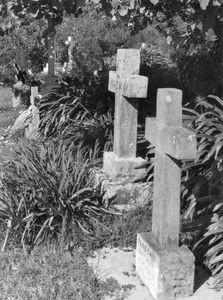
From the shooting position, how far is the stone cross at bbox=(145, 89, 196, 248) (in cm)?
321

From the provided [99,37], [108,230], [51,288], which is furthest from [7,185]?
[99,37]

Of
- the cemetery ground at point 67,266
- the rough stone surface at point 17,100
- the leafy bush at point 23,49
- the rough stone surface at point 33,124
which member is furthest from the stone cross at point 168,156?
the leafy bush at point 23,49

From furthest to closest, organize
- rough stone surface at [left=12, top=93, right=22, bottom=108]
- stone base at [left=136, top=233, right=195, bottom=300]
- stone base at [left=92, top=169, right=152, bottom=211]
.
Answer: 1. rough stone surface at [left=12, top=93, right=22, bottom=108]
2. stone base at [left=92, top=169, right=152, bottom=211]
3. stone base at [left=136, top=233, right=195, bottom=300]

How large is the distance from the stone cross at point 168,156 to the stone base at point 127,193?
1454 millimetres

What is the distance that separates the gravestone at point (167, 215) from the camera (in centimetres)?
330

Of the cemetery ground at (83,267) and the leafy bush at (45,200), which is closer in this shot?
the cemetery ground at (83,267)

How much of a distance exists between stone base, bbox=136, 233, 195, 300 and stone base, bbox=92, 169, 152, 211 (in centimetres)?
146

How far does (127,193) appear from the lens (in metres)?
5.09

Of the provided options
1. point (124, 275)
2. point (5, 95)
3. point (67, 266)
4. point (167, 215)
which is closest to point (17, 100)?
point (5, 95)

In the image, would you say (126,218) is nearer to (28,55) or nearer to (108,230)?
(108,230)

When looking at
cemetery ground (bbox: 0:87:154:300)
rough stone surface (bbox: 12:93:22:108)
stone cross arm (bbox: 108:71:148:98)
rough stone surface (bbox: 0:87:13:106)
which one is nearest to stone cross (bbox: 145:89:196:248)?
cemetery ground (bbox: 0:87:154:300)

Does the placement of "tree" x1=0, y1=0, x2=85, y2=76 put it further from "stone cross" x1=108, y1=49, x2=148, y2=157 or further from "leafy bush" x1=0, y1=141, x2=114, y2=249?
"leafy bush" x1=0, y1=141, x2=114, y2=249

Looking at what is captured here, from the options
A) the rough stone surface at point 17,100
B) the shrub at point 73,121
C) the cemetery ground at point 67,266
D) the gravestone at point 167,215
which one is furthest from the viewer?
the rough stone surface at point 17,100

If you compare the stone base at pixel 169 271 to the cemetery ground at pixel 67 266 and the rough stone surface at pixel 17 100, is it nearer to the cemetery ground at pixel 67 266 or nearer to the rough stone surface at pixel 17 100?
the cemetery ground at pixel 67 266
